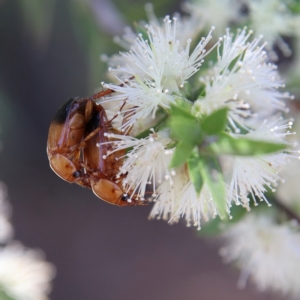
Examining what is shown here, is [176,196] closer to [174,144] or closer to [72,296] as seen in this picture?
[174,144]

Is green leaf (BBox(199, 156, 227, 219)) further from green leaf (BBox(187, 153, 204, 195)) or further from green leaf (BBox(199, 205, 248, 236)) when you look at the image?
green leaf (BBox(199, 205, 248, 236))

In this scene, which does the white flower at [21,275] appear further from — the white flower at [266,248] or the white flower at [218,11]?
the white flower at [218,11]

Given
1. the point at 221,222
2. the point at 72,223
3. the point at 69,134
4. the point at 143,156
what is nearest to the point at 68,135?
the point at 69,134

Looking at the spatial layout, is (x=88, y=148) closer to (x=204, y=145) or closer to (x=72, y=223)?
(x=204, y=145)

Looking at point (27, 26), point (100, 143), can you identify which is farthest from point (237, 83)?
point (27, 26)

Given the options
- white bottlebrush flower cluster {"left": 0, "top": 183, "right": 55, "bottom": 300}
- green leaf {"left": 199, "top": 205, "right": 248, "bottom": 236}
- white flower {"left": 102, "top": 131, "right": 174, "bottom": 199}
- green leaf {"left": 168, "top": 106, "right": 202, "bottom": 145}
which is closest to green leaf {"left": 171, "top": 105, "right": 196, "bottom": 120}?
green leaf {"left": 168, "top": 106, "right": 202, "bottom": 145}

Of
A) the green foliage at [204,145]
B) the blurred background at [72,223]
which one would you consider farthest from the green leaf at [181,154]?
the blurred background at [72,223]
